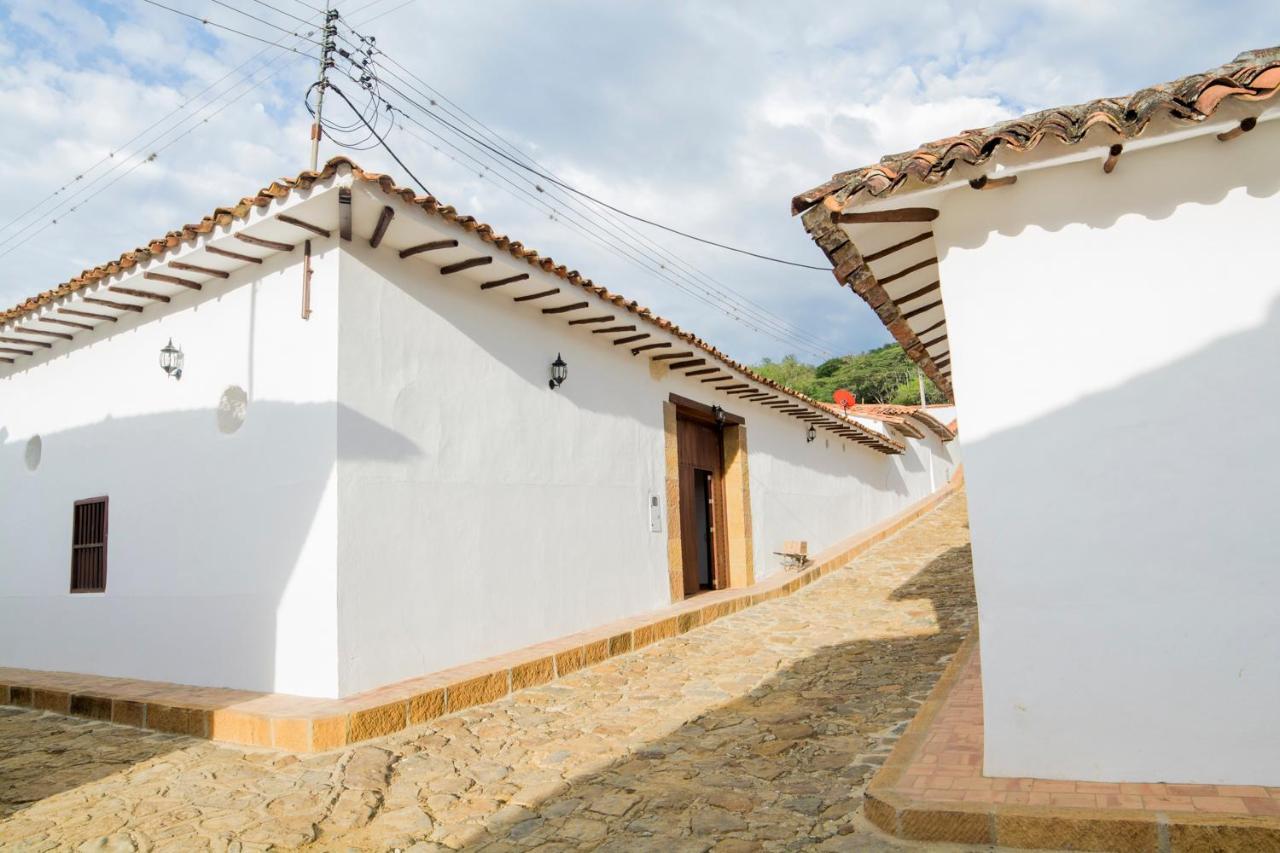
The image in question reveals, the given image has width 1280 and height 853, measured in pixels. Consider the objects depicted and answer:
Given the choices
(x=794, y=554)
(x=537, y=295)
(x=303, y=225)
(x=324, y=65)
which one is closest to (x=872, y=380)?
(x=794, y=554)

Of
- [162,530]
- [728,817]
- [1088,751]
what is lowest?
[728,817]

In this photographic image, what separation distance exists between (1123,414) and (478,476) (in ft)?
16.1

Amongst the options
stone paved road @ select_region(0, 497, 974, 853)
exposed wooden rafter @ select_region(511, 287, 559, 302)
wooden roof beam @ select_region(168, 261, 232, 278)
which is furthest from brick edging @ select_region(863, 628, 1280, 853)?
wooden roof beam @ select_region(168, 261, 232, 278)

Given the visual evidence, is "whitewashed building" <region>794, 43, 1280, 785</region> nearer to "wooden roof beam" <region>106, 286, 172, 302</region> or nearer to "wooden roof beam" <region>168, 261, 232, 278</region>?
"wooden roof beam" <region>168, 261, 232, 278</region>

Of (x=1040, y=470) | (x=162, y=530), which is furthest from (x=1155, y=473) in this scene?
(x=162, y=530)

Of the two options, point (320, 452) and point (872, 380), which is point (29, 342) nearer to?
point (320, 452)

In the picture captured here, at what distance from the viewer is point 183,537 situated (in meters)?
6.52

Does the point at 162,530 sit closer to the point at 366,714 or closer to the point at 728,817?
the point at 366,714

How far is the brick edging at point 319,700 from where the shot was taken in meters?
4.94

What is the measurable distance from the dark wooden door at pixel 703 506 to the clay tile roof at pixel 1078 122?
719cm

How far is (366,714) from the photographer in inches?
198

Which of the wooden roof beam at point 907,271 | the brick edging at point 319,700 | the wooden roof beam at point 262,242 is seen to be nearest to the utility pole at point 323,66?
the wooden roof beam at point 262,242

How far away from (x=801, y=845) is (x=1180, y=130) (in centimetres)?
331

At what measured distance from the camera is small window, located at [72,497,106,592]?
23.9 feet
